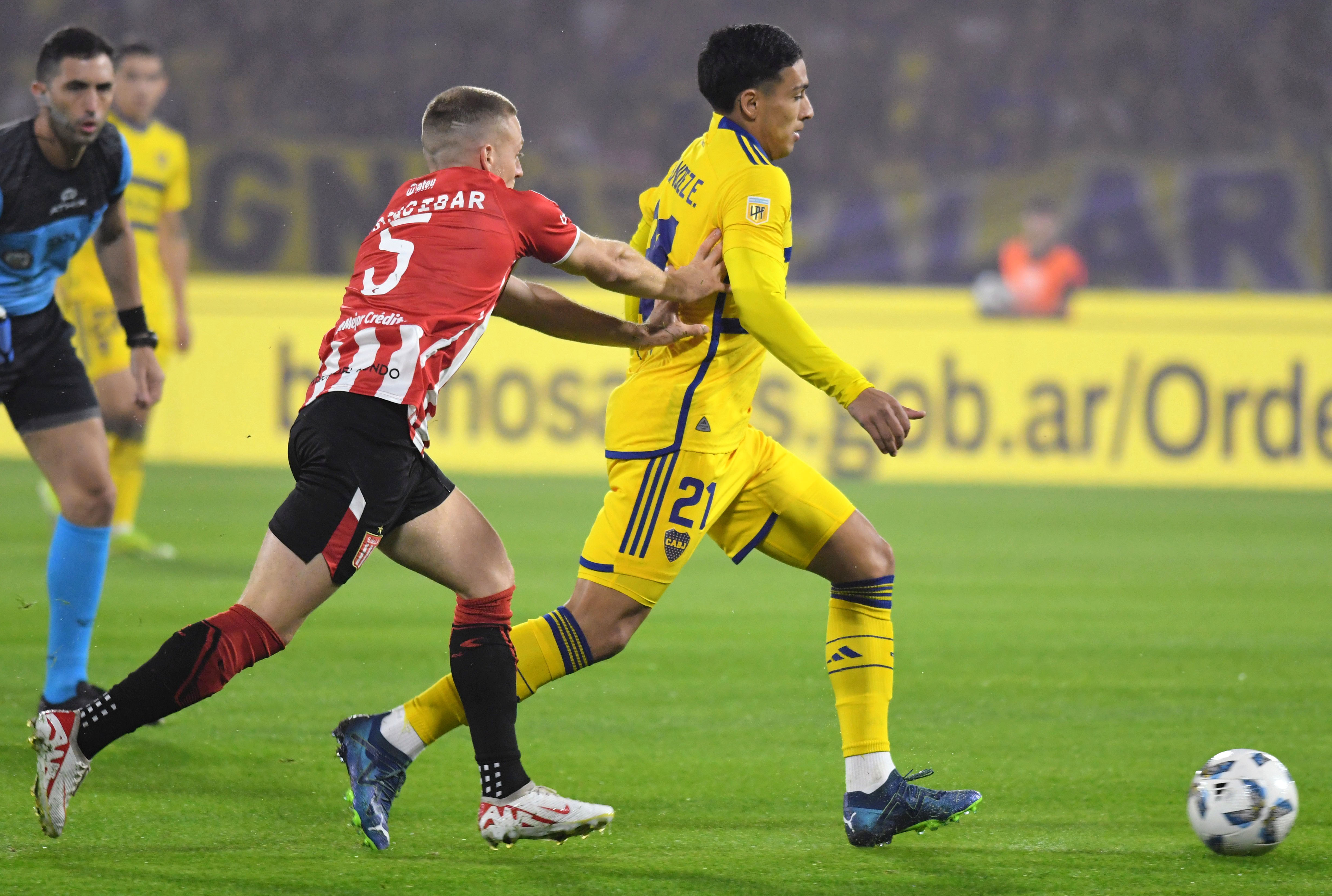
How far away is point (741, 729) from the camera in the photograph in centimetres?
534

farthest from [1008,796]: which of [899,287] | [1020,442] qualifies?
[899,287]

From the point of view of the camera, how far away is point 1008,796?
448 cm

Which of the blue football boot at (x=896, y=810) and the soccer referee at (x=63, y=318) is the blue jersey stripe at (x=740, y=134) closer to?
the blue football boot at (x=896, y=810)

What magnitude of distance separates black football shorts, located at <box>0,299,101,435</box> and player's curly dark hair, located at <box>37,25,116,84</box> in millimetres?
738

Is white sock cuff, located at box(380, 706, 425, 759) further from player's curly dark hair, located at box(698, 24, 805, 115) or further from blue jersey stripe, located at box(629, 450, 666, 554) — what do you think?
player's curly dark hair, located at box(698, 24, 805, 115)

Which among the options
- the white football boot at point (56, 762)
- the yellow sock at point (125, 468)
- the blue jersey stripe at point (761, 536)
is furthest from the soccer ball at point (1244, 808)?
the yellow sock at point (125, 468)

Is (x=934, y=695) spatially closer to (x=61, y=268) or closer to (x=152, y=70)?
(x=61, y=268)

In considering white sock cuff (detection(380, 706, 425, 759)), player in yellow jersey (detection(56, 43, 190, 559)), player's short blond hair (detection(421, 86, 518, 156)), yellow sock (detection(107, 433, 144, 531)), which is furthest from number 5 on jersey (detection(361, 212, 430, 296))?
yellow sock (detection(107, 433, 144, 531))

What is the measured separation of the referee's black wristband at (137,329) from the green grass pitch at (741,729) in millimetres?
1221

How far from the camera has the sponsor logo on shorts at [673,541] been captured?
13.3 feet

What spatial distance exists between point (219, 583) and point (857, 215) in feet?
38.6

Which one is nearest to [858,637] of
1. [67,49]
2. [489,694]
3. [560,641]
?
[560,641]

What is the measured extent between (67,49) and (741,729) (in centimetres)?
292

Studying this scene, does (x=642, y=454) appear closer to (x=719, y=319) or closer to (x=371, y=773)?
(x=719, y=319)
